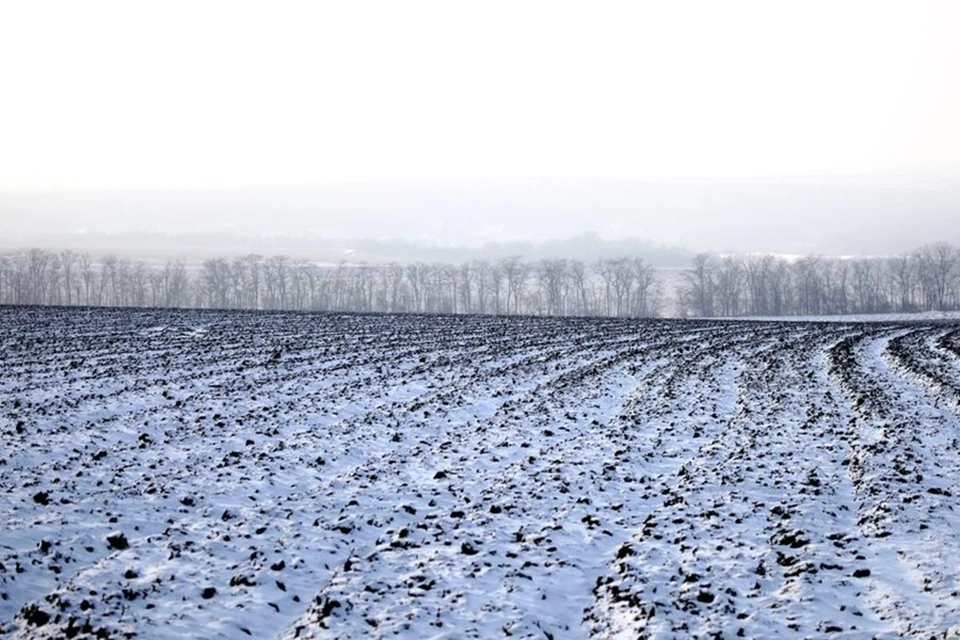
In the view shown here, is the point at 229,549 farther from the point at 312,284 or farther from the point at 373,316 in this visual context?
the point at 312,284

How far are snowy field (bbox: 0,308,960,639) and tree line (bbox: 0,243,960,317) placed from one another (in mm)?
119620

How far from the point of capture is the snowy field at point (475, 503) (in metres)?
8.73

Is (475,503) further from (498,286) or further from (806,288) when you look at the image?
(498,286)

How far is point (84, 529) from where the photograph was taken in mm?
11125

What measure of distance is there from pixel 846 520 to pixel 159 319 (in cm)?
4259

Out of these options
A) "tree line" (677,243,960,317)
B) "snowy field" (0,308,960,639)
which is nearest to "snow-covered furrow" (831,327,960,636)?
"snowy field" (0,308,960,639)

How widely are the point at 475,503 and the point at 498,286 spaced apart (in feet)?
467

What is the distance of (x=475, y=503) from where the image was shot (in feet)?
41.2

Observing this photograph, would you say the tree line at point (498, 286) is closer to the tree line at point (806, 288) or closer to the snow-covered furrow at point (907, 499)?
the tree line at point (806, 288)

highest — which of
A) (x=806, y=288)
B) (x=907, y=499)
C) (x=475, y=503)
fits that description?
(x=806, y=288)

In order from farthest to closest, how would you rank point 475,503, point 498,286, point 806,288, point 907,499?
point 498,286, point 806,288, point 475,503, point 907,499

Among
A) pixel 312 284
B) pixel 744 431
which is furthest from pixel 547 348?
pixel 312 284

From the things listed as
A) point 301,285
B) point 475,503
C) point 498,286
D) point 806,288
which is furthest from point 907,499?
point 301,285

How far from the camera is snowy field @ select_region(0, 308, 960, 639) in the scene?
28.7 feet
